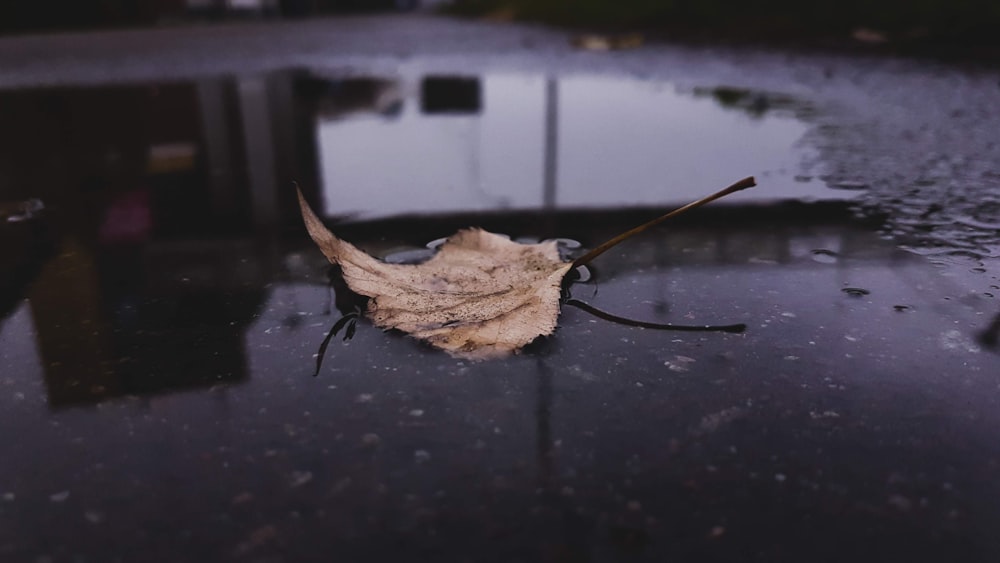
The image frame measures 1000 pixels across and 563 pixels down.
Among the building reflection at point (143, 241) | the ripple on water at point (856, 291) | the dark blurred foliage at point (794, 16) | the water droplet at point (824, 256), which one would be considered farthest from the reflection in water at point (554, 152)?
the dark blurred foliage at point (794, 16)

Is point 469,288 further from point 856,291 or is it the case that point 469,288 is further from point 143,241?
point 143,241

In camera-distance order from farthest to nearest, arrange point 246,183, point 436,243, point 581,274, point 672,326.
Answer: point 246,183, point 436,243, point 581,274, point 672,326

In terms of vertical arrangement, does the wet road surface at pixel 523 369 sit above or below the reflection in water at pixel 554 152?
below

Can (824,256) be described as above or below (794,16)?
below

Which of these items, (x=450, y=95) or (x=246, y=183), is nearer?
(x=246, y=183)

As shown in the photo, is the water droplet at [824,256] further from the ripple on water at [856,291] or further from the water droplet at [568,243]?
the water droplet at [568,243]

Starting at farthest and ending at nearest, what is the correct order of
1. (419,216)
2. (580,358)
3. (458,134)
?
(458,134) < (419,216) < (580,358)

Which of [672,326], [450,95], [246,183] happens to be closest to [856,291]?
[672,326]

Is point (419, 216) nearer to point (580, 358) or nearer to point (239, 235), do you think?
point (239, 235)

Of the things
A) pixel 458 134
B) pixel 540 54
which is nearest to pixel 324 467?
pixel 458 134
